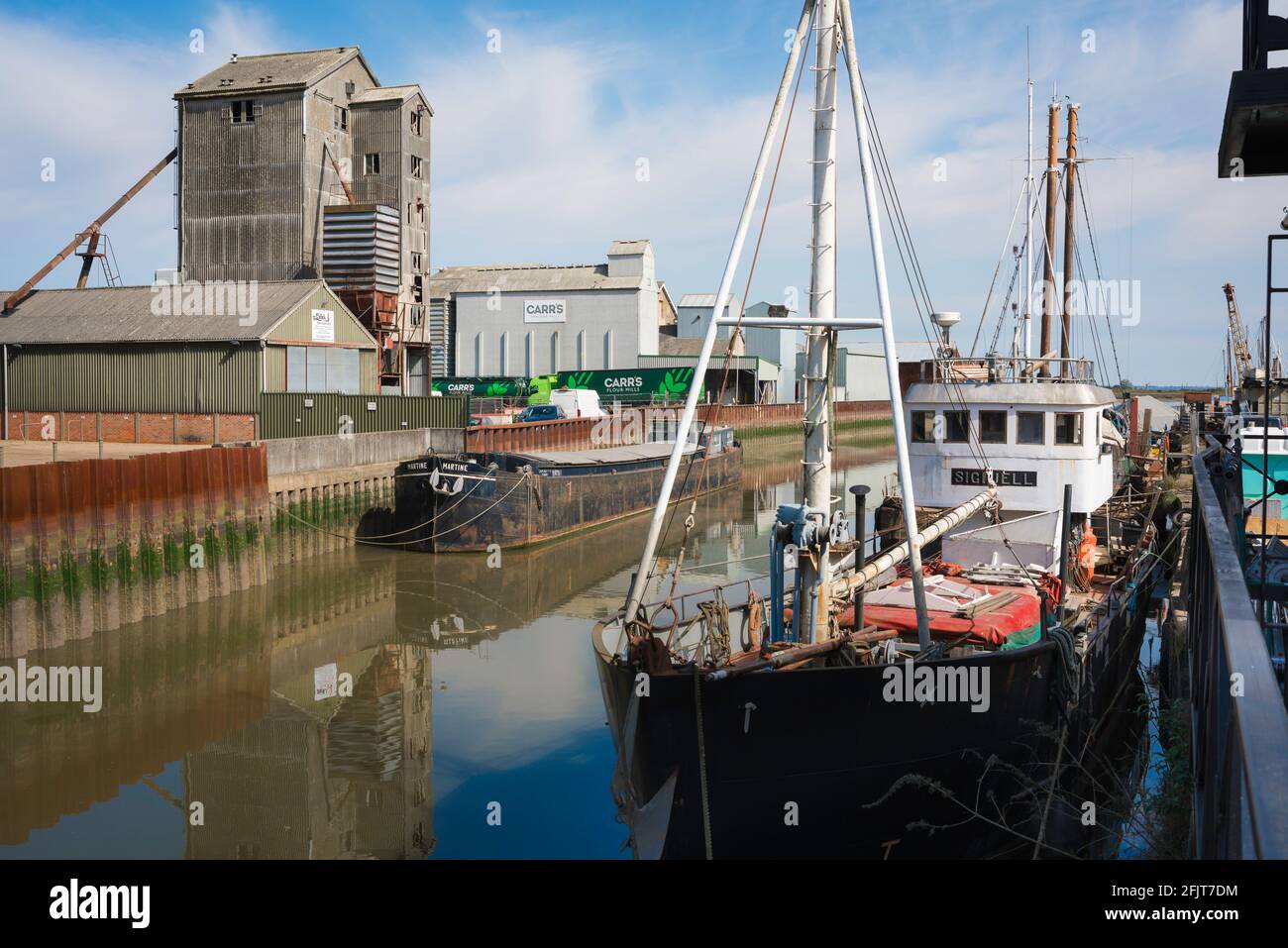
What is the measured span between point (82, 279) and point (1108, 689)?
47.6m

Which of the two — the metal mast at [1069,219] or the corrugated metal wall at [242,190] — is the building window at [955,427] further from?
the corrugated metal wall at [242,190]

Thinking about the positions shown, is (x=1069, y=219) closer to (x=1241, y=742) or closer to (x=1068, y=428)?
(x=1068, y=428)

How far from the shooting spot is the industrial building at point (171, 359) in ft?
114

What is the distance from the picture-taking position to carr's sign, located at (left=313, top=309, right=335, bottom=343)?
37.2m

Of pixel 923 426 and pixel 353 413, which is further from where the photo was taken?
pixel 353 413

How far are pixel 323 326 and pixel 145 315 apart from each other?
6161mm

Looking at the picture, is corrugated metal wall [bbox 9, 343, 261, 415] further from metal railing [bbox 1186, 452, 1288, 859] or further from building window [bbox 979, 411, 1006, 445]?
metal railing [bbox 1186, 452, 1288, 859]

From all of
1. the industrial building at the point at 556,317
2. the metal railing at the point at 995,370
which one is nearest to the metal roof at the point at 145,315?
the metal railing at the point at 995,370

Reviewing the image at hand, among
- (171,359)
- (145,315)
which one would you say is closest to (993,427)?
(171,359)

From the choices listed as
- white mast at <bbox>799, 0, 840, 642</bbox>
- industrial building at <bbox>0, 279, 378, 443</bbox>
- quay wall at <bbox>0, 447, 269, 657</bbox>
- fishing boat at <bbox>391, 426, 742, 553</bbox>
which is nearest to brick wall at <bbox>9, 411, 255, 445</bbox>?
industrial building at <bbox>0, 279, 378, 443</bbox>

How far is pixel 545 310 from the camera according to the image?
70375mm
